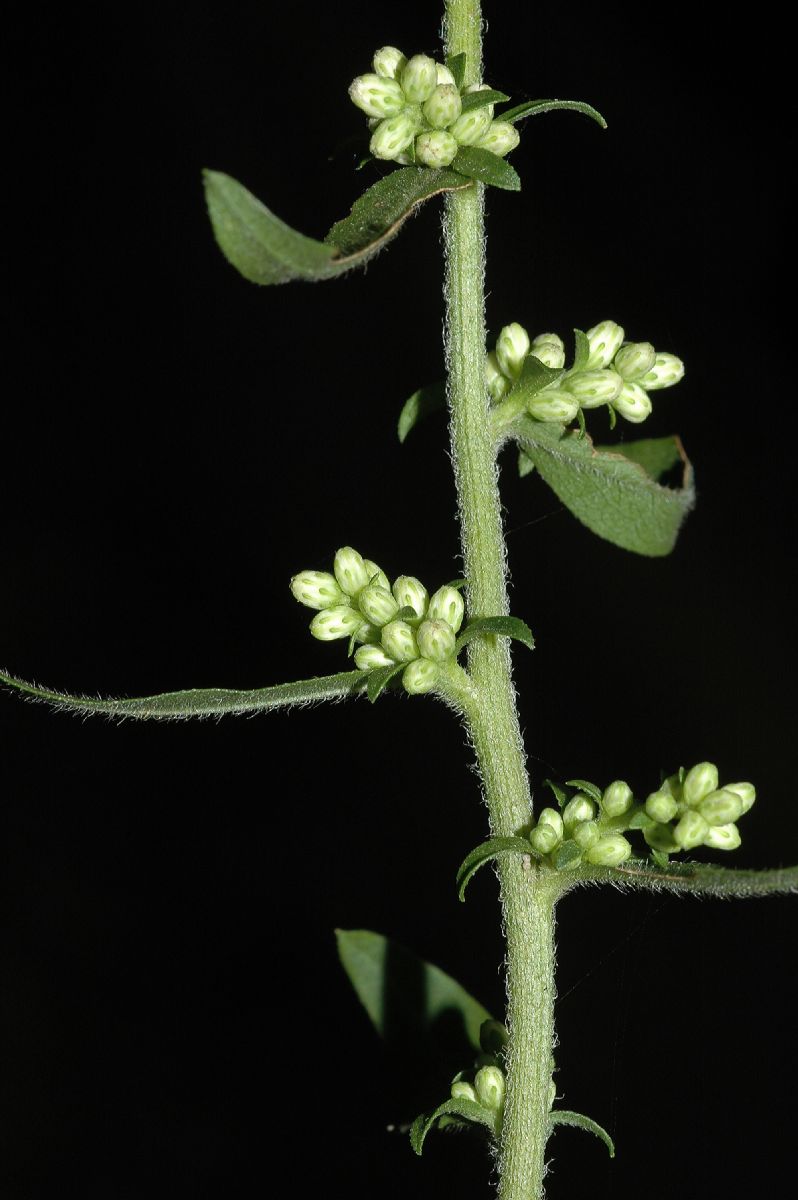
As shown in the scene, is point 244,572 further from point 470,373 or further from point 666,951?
point 470,373

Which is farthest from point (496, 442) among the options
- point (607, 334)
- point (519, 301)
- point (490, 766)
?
point (519, 301)

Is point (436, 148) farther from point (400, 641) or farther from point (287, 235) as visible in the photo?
point (400, 641)

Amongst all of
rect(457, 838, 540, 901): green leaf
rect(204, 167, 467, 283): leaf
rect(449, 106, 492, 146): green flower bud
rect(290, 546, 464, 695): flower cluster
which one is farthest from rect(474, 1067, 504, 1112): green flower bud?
rect(449, 106, 492, 146): green flower bud

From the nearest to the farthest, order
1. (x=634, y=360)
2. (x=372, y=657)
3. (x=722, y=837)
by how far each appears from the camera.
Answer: (x=722, y=837), (x=372, y=657), (x=634, y=360)

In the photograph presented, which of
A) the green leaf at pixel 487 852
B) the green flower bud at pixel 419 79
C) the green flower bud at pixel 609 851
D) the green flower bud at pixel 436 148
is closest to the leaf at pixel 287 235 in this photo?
the green flower bud at pixel 436 148

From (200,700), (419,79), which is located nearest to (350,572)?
(200,700)

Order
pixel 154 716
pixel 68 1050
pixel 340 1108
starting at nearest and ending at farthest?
1. pixel 154 716
2. pixel 340 1108
3. pixel 68 1050

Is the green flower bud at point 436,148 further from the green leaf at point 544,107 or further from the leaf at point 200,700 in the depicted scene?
the leaf at point 200,700

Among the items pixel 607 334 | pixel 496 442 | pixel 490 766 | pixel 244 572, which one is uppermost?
pixel 244 572
